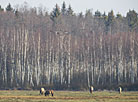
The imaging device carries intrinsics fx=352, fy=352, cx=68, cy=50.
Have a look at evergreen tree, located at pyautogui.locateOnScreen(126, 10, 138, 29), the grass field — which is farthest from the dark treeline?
evergreen tree, located at pyautogui.locateOnScreen(126, 10, 138, 29)

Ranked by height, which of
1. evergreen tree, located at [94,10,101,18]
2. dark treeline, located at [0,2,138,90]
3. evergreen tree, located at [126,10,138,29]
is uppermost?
evergreen tree, located at [94,10,101,18]

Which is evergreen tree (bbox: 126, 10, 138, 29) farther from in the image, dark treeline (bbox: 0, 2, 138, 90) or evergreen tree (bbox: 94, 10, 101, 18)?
dark treeline (bbox: 0, 2, 138, 90)

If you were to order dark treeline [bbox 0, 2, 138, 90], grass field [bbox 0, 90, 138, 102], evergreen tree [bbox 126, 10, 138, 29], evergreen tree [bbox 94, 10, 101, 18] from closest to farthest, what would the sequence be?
grass field [bbox 0, 90, 138, 102] → dark treeline [bbox 0, 2, 138, 90] → evergreen tree [bbox 126, 10, 138, 29] → evergreen tree [bbox 94, 10, 101, 18]

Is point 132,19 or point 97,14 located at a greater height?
point 97,14

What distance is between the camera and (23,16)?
86.9 m

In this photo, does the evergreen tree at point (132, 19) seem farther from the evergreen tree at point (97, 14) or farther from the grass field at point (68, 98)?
the grass field at point (68, 98)

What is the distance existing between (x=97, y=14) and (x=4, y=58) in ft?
201

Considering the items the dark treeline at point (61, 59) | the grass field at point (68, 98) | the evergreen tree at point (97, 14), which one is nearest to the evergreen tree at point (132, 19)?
the evergreen tree at point (97, 14)

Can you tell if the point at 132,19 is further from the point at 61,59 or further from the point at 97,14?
the point at 61,59

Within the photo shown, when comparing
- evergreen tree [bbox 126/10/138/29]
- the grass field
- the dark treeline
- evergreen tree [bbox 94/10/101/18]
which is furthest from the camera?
evergreen tree [bbox 94/10/101/18]

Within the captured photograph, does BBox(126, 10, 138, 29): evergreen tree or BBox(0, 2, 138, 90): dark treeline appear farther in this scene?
BBox(126, 10, 138, 29): evergreen tree

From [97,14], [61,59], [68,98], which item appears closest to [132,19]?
[97,14]

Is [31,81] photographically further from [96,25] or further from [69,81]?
[96,25]

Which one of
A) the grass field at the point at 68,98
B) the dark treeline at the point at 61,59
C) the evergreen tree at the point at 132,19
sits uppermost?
the evergreen tree at the point at 132,19
